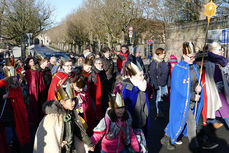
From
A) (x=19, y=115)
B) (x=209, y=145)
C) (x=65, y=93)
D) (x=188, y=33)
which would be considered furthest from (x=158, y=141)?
(x=188, y=33)

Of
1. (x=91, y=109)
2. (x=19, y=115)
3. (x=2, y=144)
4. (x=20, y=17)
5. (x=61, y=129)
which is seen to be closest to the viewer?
(x=61, y=129)

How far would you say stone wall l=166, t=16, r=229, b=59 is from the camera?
39.5 ft

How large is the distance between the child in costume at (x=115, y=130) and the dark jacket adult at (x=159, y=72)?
3458 mm

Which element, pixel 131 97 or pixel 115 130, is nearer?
pixel 115 130

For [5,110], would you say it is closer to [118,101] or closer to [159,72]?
[118,101]

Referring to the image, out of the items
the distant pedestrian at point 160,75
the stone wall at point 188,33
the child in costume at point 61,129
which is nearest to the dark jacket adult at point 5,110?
the child in costume at point 61,129

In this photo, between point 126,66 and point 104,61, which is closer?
point 126,66

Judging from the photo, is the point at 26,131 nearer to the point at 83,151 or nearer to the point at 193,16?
the point at 83,151

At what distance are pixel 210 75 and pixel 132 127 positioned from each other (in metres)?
1.93

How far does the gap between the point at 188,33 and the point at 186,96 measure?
11.2 m

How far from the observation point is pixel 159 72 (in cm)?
682

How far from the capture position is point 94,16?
35.6 m

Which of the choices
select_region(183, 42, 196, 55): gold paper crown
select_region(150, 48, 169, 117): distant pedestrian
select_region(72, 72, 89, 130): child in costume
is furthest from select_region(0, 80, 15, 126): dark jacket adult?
select_region(150, 48, 169, 117): distant pedestrian

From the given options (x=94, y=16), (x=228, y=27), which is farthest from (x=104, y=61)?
(x=94, y=16)
